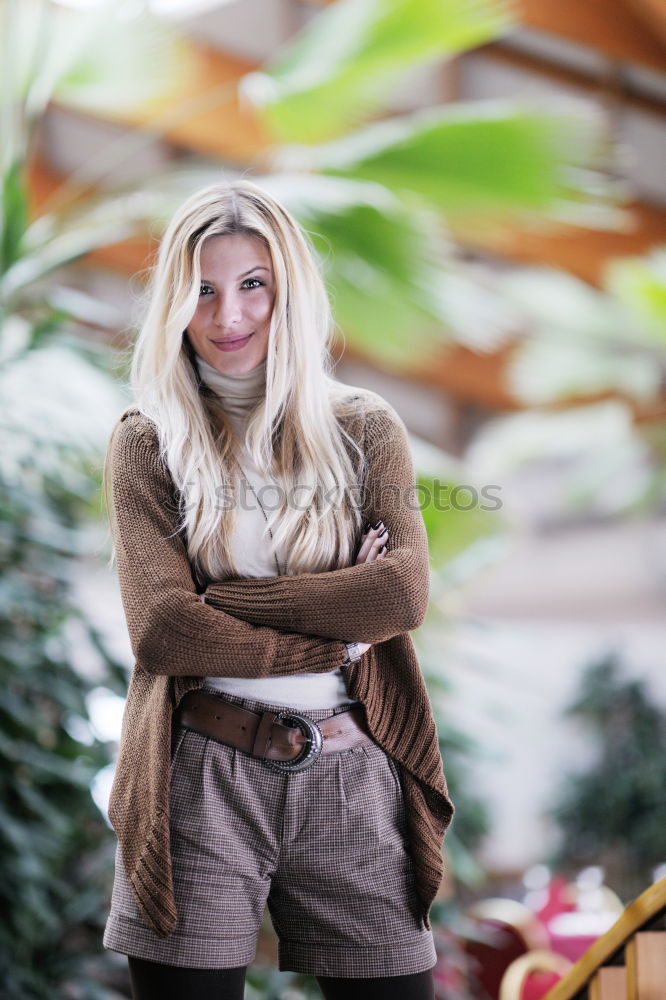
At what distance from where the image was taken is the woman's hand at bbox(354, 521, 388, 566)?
118 centimetres

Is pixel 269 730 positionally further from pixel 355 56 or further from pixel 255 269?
pixel 355 56

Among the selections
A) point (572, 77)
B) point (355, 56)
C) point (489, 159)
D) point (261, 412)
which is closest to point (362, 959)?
point (261, 412)

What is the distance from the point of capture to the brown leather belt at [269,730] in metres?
1.11

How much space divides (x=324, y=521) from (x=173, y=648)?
0.20 metres

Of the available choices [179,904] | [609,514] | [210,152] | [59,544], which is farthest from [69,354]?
[609,514]

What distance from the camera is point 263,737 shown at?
111cm

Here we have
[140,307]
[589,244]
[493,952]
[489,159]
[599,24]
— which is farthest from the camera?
[589,244]

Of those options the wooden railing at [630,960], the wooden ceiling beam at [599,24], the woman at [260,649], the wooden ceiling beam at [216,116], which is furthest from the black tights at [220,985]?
the wooden ceiling beam at [216,116]

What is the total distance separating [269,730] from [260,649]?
8cm

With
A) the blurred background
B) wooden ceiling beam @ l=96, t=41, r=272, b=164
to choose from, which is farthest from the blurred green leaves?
wooden ceiling beam @ l=96, t=41, r=272, b=164

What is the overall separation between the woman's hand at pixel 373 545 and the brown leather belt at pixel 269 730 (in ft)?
0.53

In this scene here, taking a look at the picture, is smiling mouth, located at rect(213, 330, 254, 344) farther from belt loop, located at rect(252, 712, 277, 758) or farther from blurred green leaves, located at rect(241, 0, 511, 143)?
blurred green leaves, located at rect(241, 0, 511, 143)

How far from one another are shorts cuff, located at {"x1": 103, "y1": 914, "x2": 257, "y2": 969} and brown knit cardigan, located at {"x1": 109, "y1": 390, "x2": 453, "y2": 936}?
0.07 ft

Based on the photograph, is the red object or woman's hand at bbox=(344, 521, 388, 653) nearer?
woman's hand at bbox=(344, 521, 388, 653)
